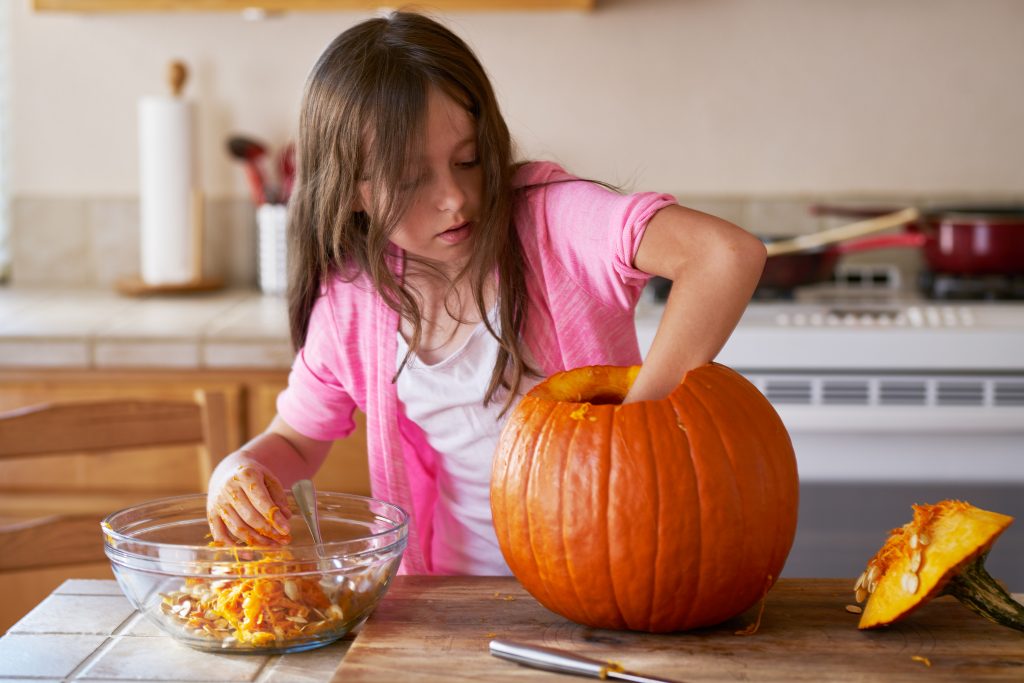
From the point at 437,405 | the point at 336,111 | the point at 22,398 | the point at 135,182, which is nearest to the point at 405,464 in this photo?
the point at 437,405

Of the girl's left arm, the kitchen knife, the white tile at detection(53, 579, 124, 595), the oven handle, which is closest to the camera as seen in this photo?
the kitchen knife

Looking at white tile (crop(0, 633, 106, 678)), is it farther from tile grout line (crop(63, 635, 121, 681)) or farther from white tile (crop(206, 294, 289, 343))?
white tile (crop(206, 294, 289, 343))

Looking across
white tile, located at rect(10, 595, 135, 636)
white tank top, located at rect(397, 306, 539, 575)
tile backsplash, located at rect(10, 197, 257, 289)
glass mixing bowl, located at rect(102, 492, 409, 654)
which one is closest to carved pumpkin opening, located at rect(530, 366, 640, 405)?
glass mixing bowl, located at rect(102, 492, 409, 654)

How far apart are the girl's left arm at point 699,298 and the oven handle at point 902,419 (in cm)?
98

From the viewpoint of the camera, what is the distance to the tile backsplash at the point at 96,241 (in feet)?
8.14

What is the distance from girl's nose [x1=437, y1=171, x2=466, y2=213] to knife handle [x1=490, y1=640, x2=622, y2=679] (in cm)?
39

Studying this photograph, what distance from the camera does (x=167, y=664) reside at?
2.59 ft

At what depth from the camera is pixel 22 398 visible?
6.23ft

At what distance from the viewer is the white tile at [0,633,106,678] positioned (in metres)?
0.78

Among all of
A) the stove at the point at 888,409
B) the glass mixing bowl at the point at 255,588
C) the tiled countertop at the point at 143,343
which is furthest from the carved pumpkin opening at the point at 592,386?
the tiled countertop at the point at 143,343

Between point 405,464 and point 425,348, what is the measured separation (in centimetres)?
12

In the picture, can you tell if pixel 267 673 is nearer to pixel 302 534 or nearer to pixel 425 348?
pixel 302 534

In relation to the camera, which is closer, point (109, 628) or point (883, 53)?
point (109, 628)

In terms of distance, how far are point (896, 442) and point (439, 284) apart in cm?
98
